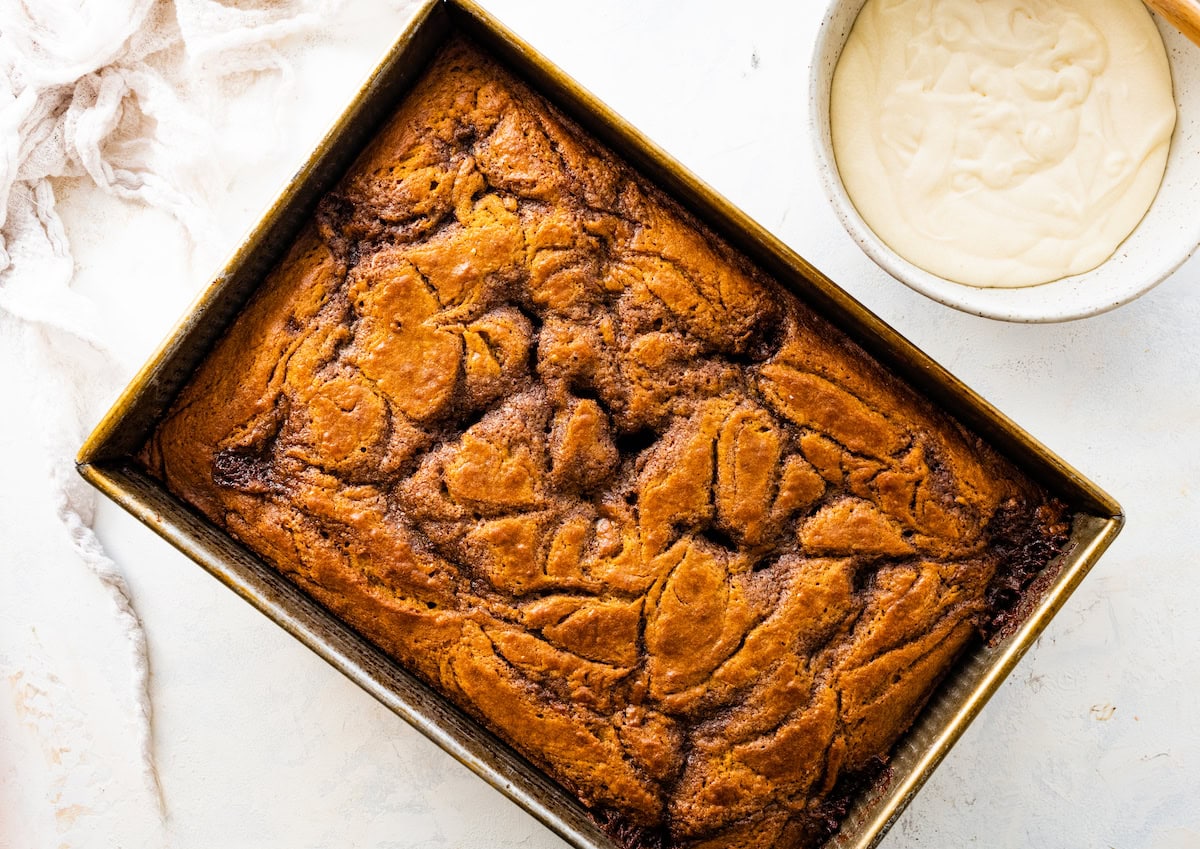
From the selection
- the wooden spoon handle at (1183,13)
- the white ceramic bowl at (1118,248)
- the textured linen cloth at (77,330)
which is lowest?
the textured linen cloth at (77,330)

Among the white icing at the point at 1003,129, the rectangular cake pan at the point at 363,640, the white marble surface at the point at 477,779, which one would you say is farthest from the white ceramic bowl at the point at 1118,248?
the white marble surface at the point at 477,779

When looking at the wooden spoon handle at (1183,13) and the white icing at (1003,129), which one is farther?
the white icing at (1003,129)

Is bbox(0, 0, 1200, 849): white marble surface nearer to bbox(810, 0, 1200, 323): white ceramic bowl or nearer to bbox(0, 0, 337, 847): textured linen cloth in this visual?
bbox(0, 0, 337, 847): textured linen cloth

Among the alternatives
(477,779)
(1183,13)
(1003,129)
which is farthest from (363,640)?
(1183,13)

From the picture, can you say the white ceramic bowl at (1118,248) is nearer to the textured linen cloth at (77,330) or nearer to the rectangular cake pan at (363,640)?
the rectangular cake pan at (363,640)

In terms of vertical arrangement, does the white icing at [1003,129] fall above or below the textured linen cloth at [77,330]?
above

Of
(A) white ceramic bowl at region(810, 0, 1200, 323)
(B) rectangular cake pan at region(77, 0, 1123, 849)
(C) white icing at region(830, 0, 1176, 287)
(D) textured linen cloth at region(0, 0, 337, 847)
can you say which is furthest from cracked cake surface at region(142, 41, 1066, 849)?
(D) textured linen cloth at region(0, 0, 337, 847)

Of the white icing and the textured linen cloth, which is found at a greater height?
the white icing

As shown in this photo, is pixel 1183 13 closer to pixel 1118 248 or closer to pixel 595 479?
pixel 1118 248
